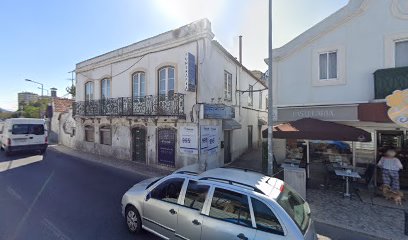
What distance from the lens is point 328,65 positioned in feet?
29.3

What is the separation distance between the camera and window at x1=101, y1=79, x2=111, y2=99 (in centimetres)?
1538

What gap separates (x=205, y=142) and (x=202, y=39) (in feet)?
16.5

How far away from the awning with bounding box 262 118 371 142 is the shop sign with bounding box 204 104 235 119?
315 cm

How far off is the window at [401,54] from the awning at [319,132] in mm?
2822

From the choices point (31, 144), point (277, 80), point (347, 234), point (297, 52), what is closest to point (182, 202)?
point (347, 234)

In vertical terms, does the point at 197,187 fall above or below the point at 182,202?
above

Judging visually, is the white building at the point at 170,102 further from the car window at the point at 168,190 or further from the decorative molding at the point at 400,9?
the decorative molding at the point at 400,9

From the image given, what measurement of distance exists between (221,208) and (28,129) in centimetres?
1630

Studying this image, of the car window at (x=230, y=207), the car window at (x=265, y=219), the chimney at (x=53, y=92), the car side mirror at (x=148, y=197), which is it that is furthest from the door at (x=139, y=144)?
the chimney at (x=53, y=92)

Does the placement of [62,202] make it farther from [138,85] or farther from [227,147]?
[227,147]

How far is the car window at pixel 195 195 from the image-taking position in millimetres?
4113

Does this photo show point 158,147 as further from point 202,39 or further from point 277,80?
point 277,80

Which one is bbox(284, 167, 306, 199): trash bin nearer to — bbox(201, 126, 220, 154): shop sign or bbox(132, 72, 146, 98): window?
bbox(201, 126, 220, 154): shop sign

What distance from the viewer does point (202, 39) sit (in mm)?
10625
